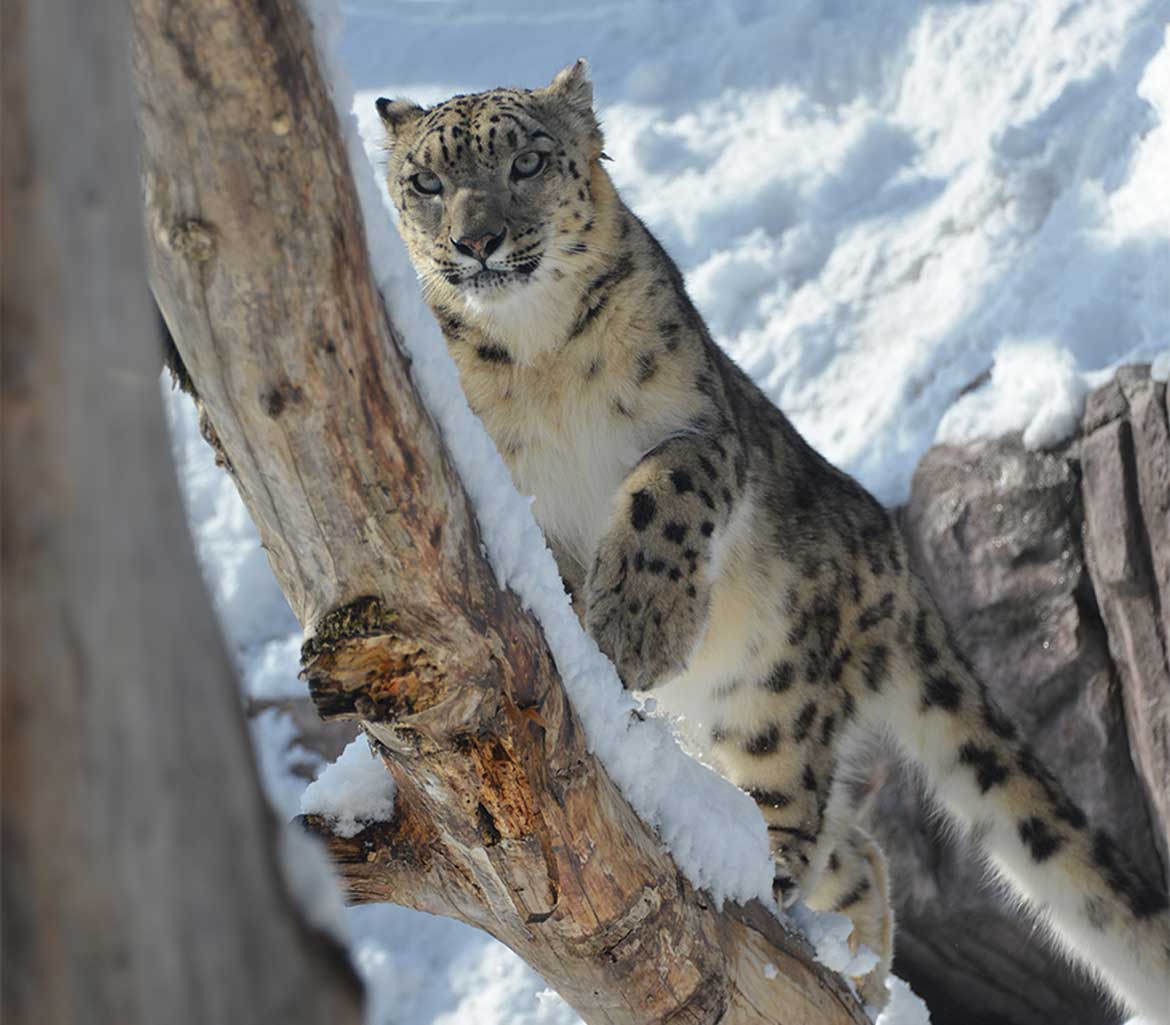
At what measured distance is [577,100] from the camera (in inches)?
153

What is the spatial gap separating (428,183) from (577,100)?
0.47 meters

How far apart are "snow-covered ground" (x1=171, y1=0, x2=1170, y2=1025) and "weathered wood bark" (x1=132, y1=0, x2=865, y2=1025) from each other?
6.90 feet

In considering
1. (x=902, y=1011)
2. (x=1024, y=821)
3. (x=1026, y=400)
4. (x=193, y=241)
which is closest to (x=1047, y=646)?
(x=1026, y=400)

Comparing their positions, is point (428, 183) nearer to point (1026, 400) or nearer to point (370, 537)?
point (370, 537)

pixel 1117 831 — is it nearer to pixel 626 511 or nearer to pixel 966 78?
pixel 626 511

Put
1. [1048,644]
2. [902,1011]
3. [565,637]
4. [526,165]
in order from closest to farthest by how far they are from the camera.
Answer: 1. [565,637]
2. [526,165]
3. [902,1011]
4. [1048,644]

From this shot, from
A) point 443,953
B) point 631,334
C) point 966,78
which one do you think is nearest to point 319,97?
point 631,334

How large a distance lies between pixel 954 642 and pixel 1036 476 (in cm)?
94

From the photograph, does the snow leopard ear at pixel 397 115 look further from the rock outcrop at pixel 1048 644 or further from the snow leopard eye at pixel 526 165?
the rock outcrop at pixel 1048 644

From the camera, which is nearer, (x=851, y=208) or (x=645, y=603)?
(x=645, y=603)

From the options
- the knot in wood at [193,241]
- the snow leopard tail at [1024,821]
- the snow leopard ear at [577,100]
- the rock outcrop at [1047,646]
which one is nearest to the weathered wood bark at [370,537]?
the knot in wood at [193,241]

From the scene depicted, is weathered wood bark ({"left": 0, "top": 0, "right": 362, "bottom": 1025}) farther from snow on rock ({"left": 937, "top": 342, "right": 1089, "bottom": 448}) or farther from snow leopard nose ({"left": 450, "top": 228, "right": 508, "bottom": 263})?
snow on rock ({"left": 937, "top": 342, "right": 1089, "bottom": 448})

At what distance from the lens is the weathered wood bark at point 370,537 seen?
5.63 ft

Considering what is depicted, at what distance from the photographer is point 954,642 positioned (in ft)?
13.8
